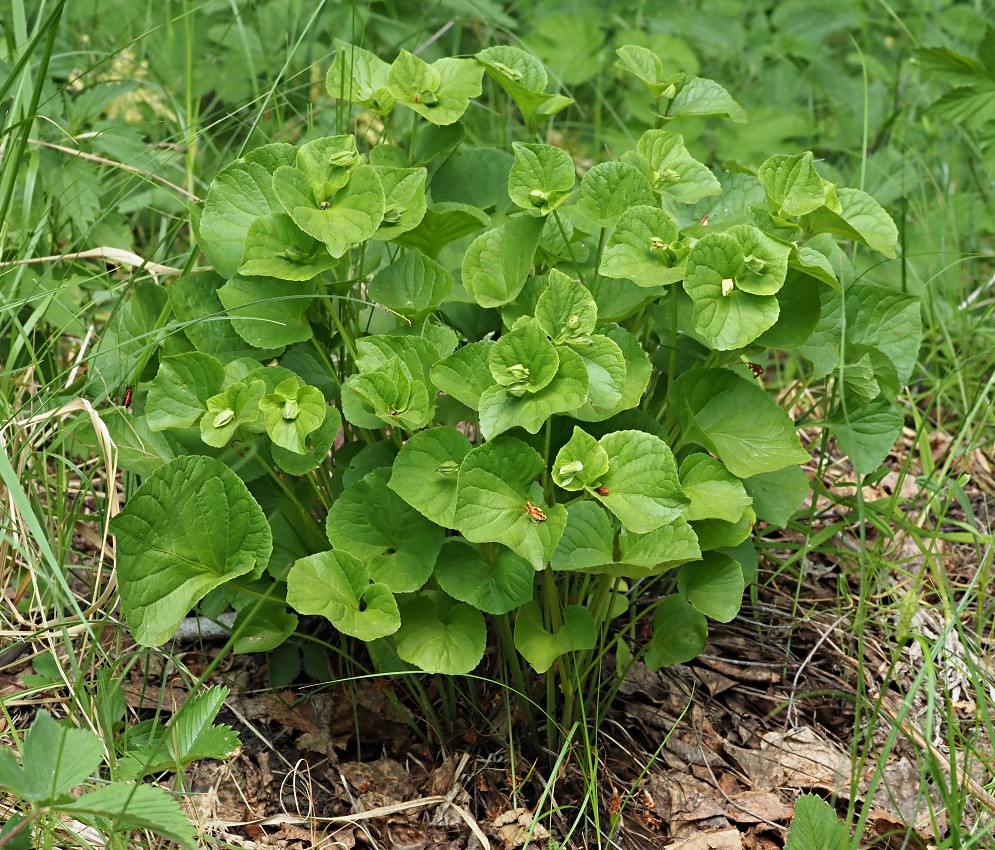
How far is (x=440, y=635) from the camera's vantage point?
4.69 ft

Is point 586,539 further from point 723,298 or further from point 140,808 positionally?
point 140,808

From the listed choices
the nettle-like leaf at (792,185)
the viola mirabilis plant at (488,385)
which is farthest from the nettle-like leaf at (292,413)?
the nettle-like leaf at (792,185)

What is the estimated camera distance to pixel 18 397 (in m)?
1.87

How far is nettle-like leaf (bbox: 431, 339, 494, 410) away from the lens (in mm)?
1366

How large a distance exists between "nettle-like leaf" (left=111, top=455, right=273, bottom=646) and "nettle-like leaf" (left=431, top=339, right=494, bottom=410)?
0.30m

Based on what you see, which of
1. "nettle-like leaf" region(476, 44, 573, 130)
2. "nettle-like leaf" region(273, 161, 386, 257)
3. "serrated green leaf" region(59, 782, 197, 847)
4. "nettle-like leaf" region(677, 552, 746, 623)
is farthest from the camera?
"nettle-like leaf" region(476, 44, 573, 130)

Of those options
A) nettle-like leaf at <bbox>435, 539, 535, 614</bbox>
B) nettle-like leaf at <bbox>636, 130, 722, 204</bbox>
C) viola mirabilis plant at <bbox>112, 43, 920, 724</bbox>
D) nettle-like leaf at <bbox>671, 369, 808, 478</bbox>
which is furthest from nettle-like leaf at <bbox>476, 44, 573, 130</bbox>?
nettle-like leaf at <bbox>435, 539, 535, 614</bbox>

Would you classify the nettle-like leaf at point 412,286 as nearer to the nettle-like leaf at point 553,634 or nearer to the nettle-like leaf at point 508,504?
the nettle-like leaf at point 508,504

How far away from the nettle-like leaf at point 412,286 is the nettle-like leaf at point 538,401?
250mm

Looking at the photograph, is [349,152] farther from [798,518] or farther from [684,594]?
[798,518]

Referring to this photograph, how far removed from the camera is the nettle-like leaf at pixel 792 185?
4.69 ft

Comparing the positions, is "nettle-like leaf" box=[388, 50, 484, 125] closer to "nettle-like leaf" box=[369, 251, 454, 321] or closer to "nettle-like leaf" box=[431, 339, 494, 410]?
"nettle-like leaf" box=[369, 251, 454, 321]

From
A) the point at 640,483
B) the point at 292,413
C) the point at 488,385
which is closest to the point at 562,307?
the point at 488,385

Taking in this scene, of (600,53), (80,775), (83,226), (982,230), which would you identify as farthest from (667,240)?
(600,53)
